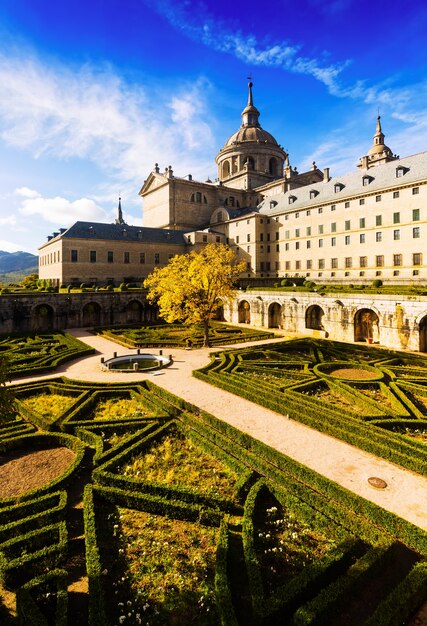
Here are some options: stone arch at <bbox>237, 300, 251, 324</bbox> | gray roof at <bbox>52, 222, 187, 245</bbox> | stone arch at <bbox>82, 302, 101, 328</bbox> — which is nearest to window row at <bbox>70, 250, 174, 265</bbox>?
gray roof at <bbox>52, 222, 187, 245</bbox>

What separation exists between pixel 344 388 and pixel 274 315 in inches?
965

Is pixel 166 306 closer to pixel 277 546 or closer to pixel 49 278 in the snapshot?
pixel 277 546

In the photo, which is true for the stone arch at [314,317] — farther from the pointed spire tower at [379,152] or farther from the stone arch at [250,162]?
the stone arch at [250,162]

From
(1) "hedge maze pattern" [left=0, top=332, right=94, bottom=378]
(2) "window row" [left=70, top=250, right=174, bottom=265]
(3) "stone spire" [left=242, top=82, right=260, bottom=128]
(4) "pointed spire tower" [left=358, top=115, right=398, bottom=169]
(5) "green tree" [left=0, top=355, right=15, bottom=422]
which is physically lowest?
(1) "hedge maze pattern" [left=0, top=332, right=94, bottom=378]

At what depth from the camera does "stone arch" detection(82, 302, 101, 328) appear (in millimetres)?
43328

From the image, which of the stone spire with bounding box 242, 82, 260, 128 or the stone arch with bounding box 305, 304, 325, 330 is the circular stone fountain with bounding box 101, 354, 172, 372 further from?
the stone spire with bounding box 242, 82, 260, 128

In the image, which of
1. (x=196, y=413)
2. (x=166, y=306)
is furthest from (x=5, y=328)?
(x=196, y=413)

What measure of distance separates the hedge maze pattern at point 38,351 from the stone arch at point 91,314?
21.1 feet

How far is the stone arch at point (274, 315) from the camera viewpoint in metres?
42.0

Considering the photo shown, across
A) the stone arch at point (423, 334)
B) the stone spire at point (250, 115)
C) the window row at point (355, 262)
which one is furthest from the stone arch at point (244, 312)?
the stone spire at point (250, 115)

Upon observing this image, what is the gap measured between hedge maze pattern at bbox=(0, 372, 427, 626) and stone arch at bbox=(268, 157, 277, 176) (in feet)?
269

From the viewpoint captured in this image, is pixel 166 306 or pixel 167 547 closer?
pixel 167 547

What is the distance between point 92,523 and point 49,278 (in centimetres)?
5707

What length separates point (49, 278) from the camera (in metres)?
58.6
